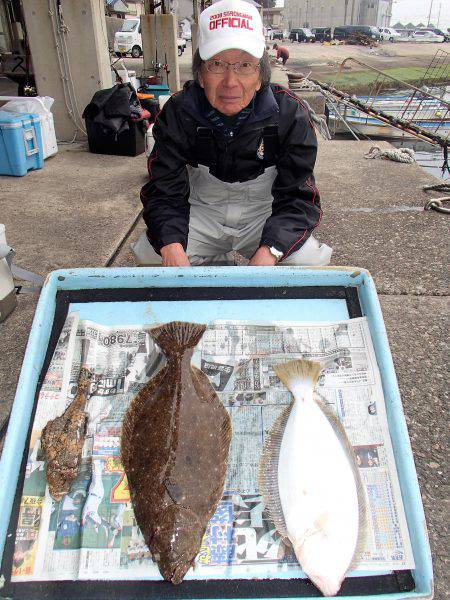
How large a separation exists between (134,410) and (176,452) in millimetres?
245

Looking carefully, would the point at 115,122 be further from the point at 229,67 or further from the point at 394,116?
the point at 394,116

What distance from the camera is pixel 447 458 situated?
2.05m

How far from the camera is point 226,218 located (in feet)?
9.32

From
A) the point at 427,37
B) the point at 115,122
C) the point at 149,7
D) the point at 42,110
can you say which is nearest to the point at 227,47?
the point at 115,122

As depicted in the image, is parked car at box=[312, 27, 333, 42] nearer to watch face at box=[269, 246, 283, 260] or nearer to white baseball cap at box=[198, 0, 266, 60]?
white baseball cap at box=[198, 0, 266, 60]

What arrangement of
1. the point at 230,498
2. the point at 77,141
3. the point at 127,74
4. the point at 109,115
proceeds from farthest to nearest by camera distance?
the point at 127,74 → the point at 77,141 → the point at 109,115 → the point at 230,498

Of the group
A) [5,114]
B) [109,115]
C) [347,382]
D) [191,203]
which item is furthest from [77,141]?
[347,382]

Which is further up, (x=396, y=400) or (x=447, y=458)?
(x=396, y=400)

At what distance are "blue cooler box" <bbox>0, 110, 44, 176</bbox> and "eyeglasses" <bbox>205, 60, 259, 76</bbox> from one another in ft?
12.0

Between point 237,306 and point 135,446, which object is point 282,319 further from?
→ point 135,446

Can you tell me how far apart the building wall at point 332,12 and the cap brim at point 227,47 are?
9627cm

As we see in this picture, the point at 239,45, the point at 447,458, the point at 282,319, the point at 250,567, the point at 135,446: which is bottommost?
the point at 447,458

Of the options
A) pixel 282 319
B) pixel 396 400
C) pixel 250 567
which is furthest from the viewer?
pixel 282 319

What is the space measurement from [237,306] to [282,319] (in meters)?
0.19
